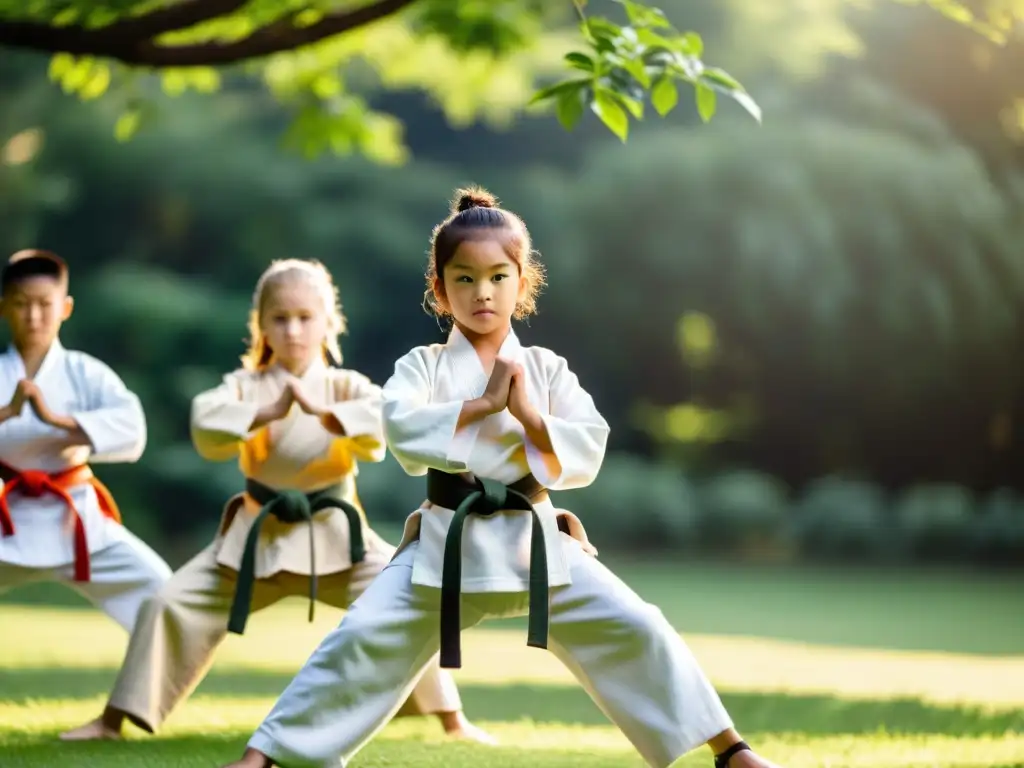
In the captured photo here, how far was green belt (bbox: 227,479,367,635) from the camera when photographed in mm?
3895

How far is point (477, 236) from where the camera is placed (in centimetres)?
312

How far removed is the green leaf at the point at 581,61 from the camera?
371 cm

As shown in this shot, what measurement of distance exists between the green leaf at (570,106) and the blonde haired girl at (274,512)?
88 cm

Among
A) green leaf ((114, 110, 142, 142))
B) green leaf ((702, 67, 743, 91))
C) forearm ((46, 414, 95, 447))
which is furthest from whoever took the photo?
green leaf ((114, 110, 142, 142))

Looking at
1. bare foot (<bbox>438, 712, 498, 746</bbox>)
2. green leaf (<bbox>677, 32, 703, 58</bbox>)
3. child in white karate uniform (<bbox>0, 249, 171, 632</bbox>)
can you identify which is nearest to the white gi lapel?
green leaf (<bbox>677, 32, 703, 58</bbox>)

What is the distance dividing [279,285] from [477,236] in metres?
1.09

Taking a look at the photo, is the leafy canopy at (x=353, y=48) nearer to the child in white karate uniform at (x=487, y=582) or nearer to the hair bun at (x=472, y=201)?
the hair bun at (x=472, y=201)

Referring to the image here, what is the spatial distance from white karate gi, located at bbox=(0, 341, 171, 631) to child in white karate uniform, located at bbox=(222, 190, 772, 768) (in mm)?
1445

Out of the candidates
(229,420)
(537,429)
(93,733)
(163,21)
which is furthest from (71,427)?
(537,429)

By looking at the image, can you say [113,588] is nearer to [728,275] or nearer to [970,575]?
[970,575]

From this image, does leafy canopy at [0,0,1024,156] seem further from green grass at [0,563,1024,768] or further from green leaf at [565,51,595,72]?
green grass at [0,563,1024,768]

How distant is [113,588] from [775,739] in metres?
2.02

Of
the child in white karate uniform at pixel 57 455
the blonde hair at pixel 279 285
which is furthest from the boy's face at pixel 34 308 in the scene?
the blonde hair at pixel 279 285

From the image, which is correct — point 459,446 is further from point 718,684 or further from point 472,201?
point 718,684
